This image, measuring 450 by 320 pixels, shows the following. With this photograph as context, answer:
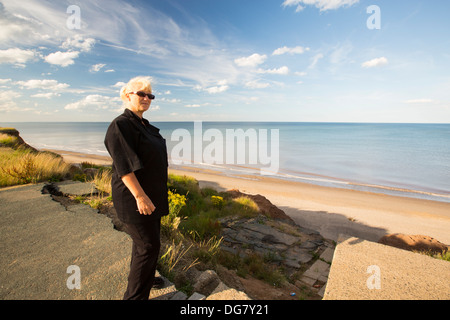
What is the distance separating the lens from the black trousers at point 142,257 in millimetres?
2242

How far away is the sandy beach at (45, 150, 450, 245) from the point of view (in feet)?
33.6

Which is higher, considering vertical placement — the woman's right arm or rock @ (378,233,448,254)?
the woman's right arm

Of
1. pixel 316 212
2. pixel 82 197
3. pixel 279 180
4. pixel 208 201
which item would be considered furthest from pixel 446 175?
pixel 82 197

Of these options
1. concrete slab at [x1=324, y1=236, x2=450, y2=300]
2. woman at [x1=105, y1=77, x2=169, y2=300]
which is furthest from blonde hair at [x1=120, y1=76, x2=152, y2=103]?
concrete slab at [x1=324, y1=236, x2=450, y2=300]

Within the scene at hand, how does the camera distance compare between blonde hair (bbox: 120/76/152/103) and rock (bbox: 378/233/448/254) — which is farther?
rock (bbox: 378/233/448/254)

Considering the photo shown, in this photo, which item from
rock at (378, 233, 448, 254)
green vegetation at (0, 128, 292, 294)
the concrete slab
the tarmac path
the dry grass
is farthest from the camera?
rock at (378, 233, 448, 254)

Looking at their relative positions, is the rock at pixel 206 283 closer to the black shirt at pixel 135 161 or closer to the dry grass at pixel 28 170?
the black shirt at pixel 135 161

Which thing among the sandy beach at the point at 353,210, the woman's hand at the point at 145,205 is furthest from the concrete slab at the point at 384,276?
the sandy beach at the point at 353,210

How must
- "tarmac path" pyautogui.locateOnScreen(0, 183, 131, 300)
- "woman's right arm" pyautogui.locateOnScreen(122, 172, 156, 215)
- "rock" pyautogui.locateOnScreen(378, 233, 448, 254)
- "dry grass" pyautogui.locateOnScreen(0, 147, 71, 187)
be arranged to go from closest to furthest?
"woman's right arm" pyautogui.locateOnScreen(122, 172, 156, 215) < "tarmac path" pyautogui.locateOnScreen(0, 183, 131, 300) < "dry grass" pyautogui.locateOnScreen(0, 147, 71, 187) < "rock" pyautogui.locateOnScreen(378, 233, 448, 254)

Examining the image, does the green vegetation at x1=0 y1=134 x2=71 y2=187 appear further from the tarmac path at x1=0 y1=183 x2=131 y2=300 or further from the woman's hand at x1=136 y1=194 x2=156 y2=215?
the woman's hand at x1=136 y1=194 x2=156 y2=215

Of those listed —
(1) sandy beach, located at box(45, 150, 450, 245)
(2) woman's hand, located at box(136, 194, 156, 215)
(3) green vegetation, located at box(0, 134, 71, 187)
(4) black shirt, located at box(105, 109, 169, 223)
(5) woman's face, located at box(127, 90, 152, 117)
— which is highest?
(5) woman's face, located at box(127, 90, 152, 117)

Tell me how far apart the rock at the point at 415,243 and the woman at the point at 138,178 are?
324 inches
